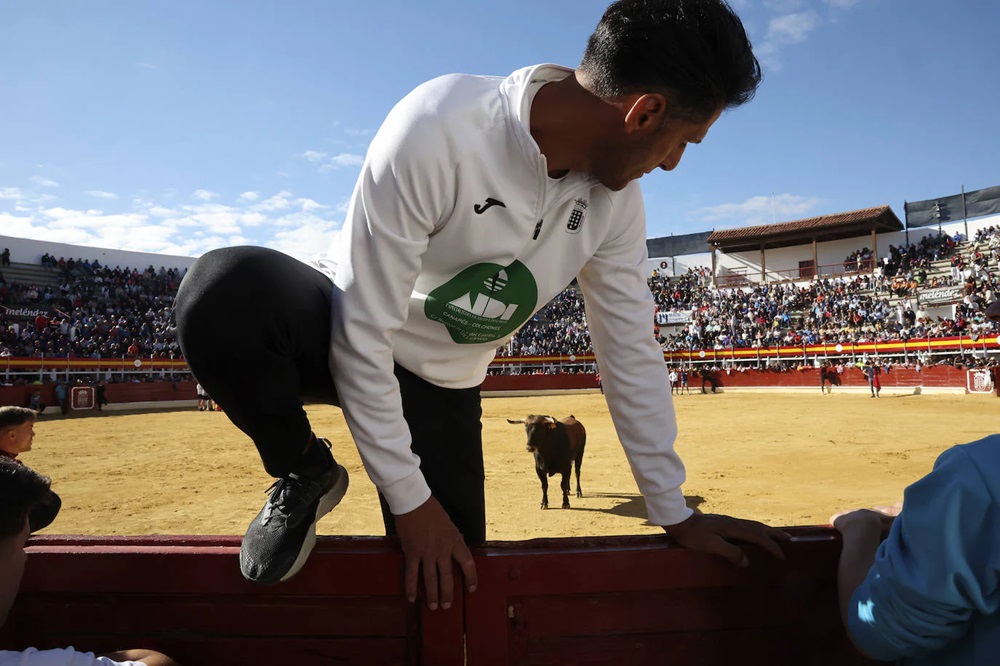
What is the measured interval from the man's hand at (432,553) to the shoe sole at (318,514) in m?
0.21

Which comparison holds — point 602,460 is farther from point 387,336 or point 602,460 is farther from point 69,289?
point 69,289

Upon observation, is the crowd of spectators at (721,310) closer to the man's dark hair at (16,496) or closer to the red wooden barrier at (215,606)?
the red wooden barrier at (215,606)

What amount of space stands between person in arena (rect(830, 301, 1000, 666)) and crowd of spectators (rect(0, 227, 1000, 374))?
2289cm

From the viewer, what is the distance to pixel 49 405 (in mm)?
20516

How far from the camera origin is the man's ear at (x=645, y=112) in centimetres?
148

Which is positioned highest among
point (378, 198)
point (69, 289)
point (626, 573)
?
point (69, 289)

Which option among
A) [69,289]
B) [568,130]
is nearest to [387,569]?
[568,130]

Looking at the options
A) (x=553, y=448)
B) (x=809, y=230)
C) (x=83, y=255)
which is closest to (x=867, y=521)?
(x=553, y=448)

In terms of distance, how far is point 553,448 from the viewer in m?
6.91

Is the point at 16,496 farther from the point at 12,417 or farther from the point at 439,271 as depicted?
the point at 12,417

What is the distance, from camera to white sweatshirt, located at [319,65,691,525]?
4.69ft

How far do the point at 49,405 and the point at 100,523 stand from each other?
1793 cm

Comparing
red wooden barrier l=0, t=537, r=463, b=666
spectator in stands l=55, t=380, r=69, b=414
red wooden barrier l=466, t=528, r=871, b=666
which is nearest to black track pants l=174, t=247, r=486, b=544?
red wooden barrier l=0, t=537, r=463, b=666

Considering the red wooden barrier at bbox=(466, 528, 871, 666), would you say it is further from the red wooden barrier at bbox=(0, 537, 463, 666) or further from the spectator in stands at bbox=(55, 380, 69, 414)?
the spectator in stands at bbox=(55, 380, 69, 414)
